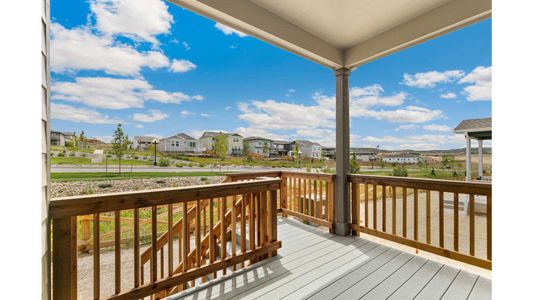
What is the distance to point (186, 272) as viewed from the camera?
79.7 inches

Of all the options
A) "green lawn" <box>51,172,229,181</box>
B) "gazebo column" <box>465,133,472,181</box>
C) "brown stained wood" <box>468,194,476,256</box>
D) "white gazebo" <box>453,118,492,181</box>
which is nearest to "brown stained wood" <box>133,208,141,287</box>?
"green lawn" <box>51,172,229,181</box>

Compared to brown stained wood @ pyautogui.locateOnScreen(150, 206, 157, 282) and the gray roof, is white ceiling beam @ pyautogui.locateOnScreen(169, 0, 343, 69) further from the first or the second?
the gray roof

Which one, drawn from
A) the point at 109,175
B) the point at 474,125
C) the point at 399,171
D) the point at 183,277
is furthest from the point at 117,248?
the point at 474,125

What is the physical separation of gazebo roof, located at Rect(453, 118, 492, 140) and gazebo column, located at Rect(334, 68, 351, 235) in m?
2.29

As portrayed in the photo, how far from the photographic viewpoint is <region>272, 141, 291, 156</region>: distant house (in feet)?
15.9

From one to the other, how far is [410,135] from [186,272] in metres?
6.91

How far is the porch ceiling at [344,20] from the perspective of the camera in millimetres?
2370

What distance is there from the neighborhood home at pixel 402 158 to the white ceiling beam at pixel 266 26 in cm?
191

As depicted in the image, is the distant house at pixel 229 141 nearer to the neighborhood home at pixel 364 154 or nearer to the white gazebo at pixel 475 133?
the neighborhood home at pixel 364 154

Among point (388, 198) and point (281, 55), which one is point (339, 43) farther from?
point (281, 55)

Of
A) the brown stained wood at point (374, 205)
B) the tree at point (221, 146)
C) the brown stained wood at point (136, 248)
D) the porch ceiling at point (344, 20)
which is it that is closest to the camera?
the brown stained wood at point (136, 248)

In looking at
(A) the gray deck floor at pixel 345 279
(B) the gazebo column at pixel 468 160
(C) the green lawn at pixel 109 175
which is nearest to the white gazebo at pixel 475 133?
(B) the gazebo column at pixel 468 160

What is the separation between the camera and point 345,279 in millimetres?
2275
